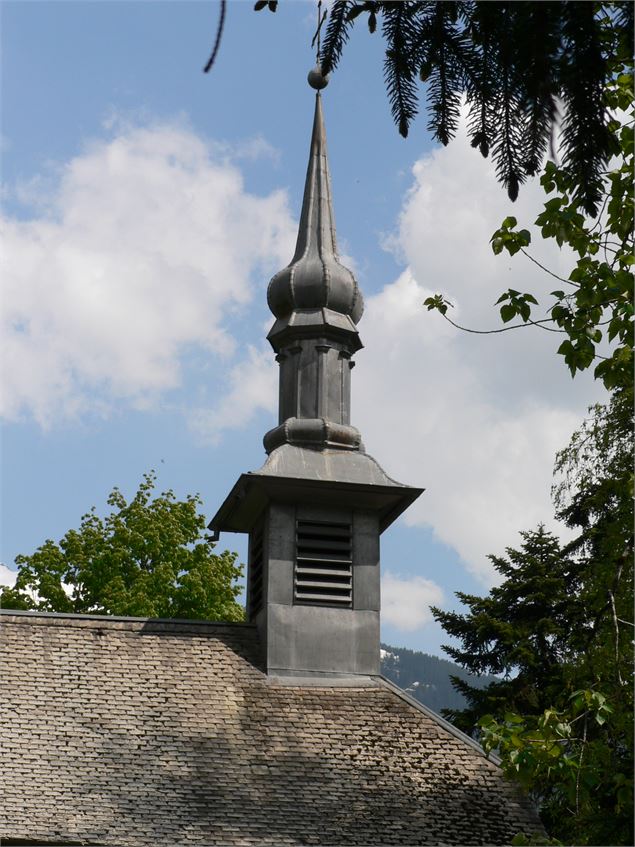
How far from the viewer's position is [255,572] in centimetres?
1977

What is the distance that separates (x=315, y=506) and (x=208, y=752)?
4.71m

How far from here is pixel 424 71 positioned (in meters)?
5.90

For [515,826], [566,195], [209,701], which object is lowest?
[515,826]

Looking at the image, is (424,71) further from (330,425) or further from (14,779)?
(330,425)


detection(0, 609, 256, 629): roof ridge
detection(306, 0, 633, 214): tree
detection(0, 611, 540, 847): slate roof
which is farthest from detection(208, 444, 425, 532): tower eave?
detection(306, 0, 633, 214): tree

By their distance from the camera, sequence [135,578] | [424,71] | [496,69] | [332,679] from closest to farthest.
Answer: [496,69] < [424,71] < [332,679] < [135,578]

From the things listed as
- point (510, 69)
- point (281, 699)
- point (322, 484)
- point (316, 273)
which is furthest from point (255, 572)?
point (510, 69)

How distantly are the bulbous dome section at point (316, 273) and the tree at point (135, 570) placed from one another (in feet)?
33.3

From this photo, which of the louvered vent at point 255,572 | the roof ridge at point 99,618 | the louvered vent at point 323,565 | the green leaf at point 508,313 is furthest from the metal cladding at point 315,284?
the green leaf at point 508,313

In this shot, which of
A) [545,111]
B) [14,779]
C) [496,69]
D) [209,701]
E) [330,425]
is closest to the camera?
[545,111]

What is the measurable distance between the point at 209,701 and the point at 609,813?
6.94 meters

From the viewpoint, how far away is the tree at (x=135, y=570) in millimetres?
29359

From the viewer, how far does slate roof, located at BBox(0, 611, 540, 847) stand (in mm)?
14031

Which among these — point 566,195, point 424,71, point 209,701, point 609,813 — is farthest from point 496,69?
point 209,701
